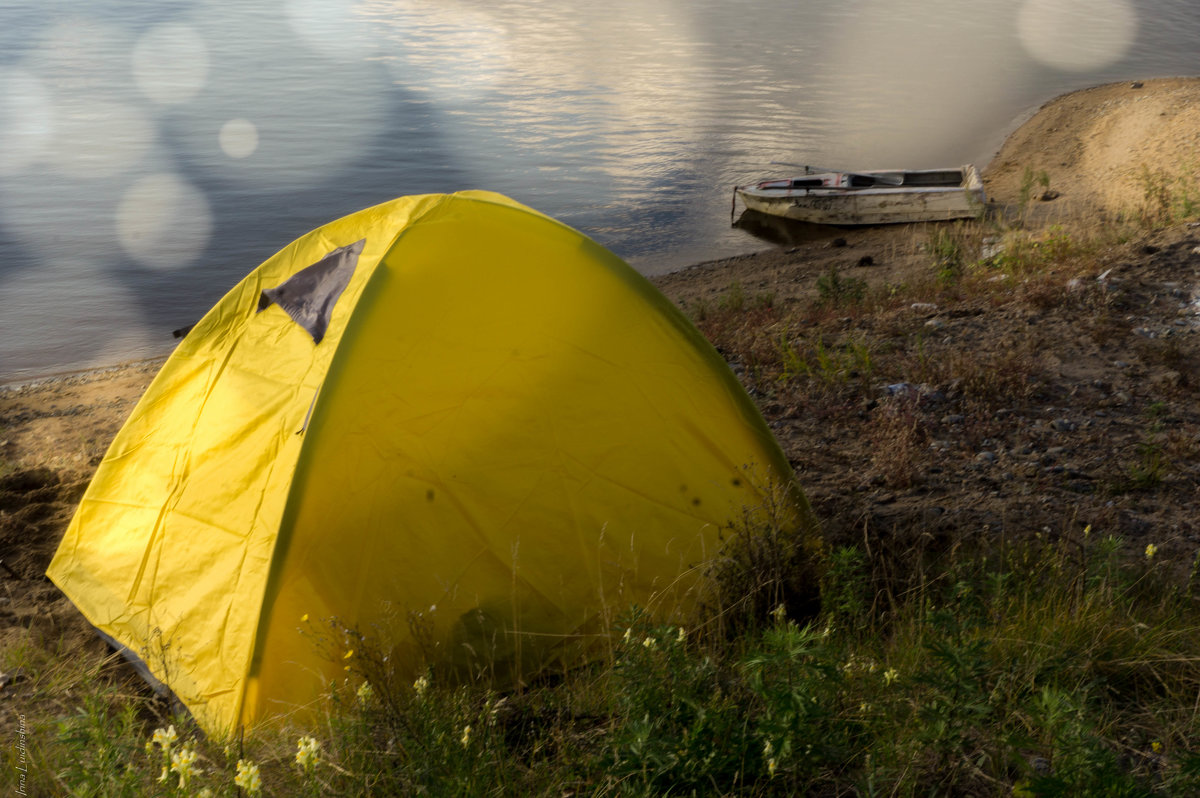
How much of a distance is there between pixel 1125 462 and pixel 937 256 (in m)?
7.32

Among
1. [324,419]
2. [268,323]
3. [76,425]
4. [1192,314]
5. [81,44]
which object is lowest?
[76,425]

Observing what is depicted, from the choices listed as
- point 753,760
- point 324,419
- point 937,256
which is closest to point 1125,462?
point 753,760

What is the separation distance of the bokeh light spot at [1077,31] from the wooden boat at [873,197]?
2283 centimetres

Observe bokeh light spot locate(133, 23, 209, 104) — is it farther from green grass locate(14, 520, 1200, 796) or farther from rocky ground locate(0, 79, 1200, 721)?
green grass locate(14, 520, 1200, 796)

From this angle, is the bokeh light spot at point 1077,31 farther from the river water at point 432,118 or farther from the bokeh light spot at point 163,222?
the bokeh light spot at point 163,222

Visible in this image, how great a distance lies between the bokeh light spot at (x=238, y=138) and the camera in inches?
1006

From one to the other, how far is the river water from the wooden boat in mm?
1151

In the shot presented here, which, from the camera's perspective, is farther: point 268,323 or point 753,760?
point 268,323

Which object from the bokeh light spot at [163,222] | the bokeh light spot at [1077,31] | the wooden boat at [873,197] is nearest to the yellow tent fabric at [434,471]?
the wooden boat at [873,197]

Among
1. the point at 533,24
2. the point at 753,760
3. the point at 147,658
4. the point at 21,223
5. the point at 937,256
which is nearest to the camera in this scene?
the point at 753,760

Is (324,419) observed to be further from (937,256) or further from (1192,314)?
(937,256)

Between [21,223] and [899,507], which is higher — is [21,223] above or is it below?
above

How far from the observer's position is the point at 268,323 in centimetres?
466

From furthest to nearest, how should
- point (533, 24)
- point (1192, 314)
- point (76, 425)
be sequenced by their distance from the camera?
1. point (533, 24)
2. point (76, 425)
3. point (1192, 314)
